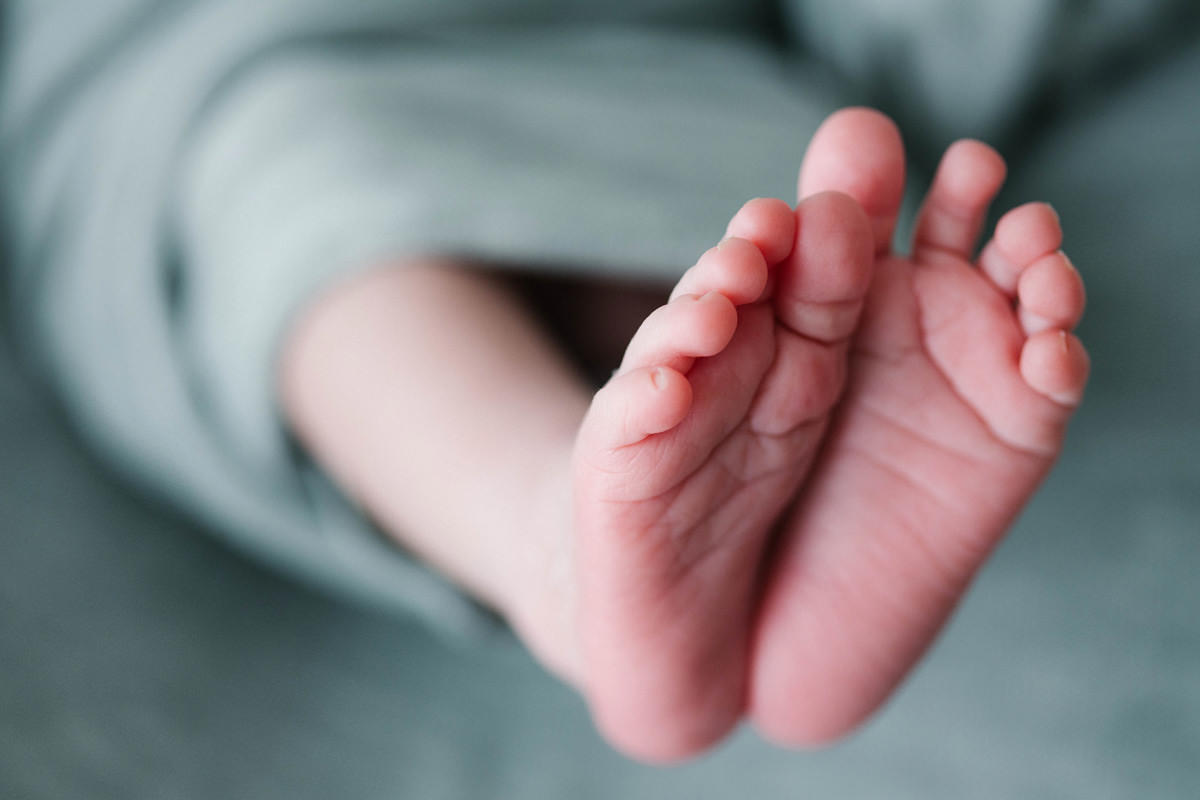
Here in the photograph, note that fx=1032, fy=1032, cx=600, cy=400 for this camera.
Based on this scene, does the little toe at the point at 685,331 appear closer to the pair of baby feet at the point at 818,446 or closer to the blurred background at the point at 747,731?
the pair of baby feet at the point at 818,446

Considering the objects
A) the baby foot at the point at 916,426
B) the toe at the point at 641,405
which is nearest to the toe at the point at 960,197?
the baby foot at the point at 916,426

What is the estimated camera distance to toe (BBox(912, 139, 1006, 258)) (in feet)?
0.88

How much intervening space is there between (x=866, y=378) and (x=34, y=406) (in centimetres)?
44

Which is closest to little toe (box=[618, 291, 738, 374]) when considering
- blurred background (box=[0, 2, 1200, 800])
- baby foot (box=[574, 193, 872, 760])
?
baby foot (box=[574, 193, 872, 760])

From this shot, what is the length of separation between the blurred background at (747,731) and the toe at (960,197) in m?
0.05

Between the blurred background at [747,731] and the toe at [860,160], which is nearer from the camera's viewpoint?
the toe at [860,160]

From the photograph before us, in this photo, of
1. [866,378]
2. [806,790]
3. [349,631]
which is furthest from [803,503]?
[349,631]

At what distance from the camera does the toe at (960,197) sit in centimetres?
27

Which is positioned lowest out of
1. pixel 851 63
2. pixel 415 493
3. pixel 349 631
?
pixel 349 631

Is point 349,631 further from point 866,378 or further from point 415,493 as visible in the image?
point 866,378

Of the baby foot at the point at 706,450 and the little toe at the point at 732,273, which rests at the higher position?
the little toe at the point at 732,273

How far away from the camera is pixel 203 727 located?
0.41 meters

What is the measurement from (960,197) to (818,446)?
0.08 metres

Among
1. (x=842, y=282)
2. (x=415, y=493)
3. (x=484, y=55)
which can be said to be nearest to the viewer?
(x=842, y=282)
